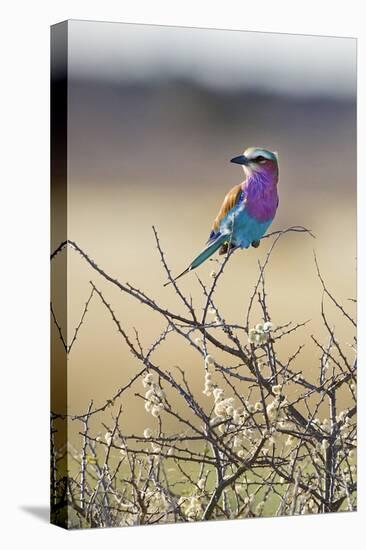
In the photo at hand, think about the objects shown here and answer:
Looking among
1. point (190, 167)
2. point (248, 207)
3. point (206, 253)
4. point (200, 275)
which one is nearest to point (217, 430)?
point (200, 275)

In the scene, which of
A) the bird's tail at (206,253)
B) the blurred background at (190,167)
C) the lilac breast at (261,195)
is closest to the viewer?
the blurred background at (190,167)

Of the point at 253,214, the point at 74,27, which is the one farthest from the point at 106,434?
the point at 74,27

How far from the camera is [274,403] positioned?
670cm

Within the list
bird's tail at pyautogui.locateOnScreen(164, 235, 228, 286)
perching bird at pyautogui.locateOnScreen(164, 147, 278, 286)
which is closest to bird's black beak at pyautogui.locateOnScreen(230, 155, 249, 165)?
perching bird at pyautogui.locateOnScreen(164, 147, 278, 286)

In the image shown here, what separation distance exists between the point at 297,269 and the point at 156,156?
3.01 ft

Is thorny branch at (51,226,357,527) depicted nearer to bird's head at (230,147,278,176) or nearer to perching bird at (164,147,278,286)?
perching bird at (164,147,278,286)

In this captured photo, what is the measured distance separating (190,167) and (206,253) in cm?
41

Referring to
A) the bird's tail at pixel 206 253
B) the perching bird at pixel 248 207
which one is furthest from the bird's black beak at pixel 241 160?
the bird's tail at pixel 206 253

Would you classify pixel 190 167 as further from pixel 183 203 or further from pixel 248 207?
pixel 248 207

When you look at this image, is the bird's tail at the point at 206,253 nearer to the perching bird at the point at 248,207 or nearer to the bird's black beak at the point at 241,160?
the perching bird at the point at 248,207

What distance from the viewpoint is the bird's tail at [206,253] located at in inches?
257

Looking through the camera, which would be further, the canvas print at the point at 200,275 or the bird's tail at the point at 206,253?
the bird's tail at the point at 206,253

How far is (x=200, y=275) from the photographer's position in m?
6.58

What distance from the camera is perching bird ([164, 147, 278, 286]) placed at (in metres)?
6.62
